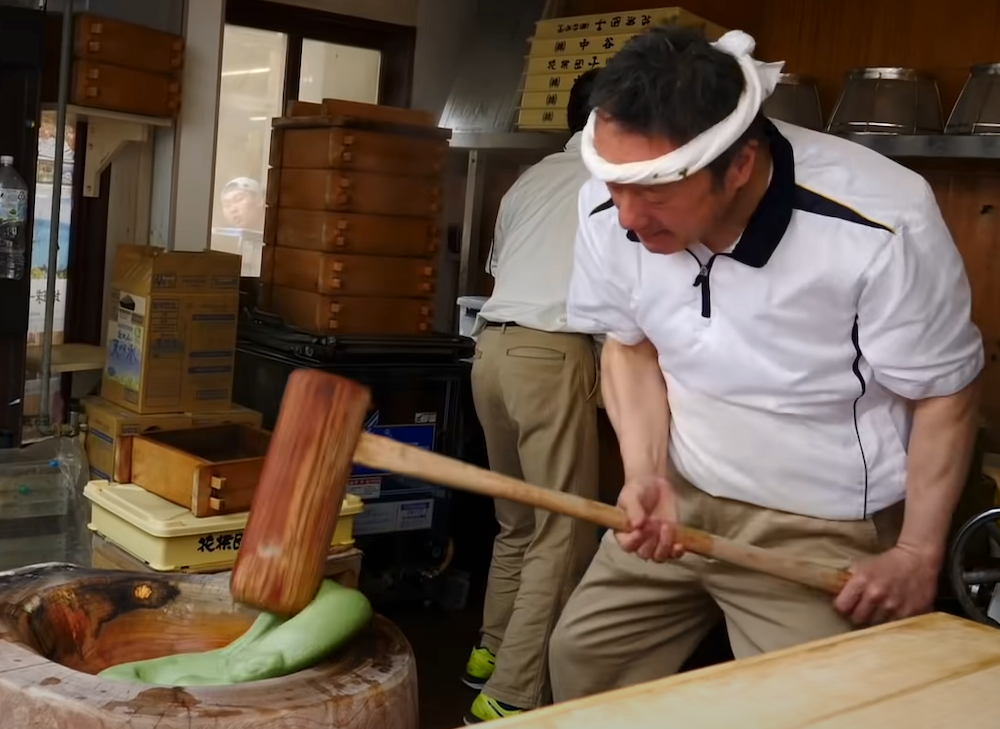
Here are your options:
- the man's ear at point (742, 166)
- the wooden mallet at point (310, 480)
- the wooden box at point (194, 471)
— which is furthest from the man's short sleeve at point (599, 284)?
the wooden box at point (194, 471)

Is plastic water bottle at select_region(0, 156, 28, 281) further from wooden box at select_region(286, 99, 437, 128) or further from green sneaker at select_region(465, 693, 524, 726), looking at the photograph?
green sneaker at select_region(465, 693, 524, 726)

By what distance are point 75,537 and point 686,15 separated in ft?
8.04

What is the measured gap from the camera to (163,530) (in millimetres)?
2615

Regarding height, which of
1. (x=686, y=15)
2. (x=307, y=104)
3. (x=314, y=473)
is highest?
(x=686, y=15)

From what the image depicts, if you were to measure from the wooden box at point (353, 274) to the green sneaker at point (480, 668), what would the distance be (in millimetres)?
1151

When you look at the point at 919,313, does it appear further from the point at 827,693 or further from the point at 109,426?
the point at 109,426

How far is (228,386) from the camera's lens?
11.4ft

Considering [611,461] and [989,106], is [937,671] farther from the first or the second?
[611,461]

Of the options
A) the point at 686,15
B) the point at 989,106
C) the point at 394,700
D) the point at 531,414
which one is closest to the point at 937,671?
the point at 394,700

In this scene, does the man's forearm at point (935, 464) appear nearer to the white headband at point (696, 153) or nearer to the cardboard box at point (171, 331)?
the white headband at point (696, 153)

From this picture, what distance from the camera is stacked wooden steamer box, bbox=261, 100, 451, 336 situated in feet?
11.7

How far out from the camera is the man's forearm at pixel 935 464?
1725 millimetres

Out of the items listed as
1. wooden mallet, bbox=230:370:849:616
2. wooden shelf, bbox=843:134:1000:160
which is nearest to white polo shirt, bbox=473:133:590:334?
wooden shelf, bbox=843:134:1000:160

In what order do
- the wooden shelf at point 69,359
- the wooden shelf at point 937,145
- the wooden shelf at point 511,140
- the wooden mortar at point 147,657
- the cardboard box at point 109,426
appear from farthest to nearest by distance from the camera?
the wooden shelf at point 511,140 → the wooden shelf at point 69,359 → the cardboard box at point 109,426 → the wooden shelf at point 937,145 → the wooden mortar at point 147,657
